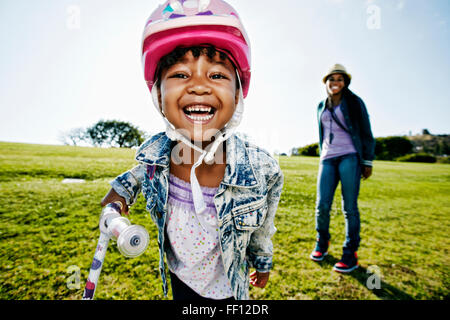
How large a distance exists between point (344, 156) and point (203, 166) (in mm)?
2746

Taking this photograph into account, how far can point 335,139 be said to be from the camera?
3707mm

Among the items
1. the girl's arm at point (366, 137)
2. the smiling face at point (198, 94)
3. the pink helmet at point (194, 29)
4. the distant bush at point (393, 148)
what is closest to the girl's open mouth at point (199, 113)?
the smiling face at point (198, 94)

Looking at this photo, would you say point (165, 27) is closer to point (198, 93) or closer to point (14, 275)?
point (198, 93)

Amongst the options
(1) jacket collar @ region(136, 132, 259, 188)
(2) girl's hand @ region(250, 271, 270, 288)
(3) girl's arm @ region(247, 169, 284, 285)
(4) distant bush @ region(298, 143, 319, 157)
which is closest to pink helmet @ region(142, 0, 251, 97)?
(1) jacket collar @ region(136, 132, 259, 188)

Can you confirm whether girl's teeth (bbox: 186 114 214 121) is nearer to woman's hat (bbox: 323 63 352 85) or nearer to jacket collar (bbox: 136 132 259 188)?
jacket collar (bbox: 136 132 259 188)

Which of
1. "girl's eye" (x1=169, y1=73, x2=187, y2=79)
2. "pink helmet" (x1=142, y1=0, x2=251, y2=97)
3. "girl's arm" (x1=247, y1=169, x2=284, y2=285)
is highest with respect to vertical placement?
"pink helmet" (x1=142, y1=0, x2=251, y2=97)

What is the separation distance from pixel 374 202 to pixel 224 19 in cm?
1005

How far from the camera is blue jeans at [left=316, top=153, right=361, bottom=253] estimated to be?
3.50 metres

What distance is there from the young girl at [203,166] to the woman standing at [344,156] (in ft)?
7.16

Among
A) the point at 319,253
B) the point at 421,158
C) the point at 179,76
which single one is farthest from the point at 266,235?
the point at 421,158

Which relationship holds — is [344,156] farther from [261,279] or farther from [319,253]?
[261,279]

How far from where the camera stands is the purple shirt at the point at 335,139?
3.58 metres

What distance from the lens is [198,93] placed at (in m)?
1.55
